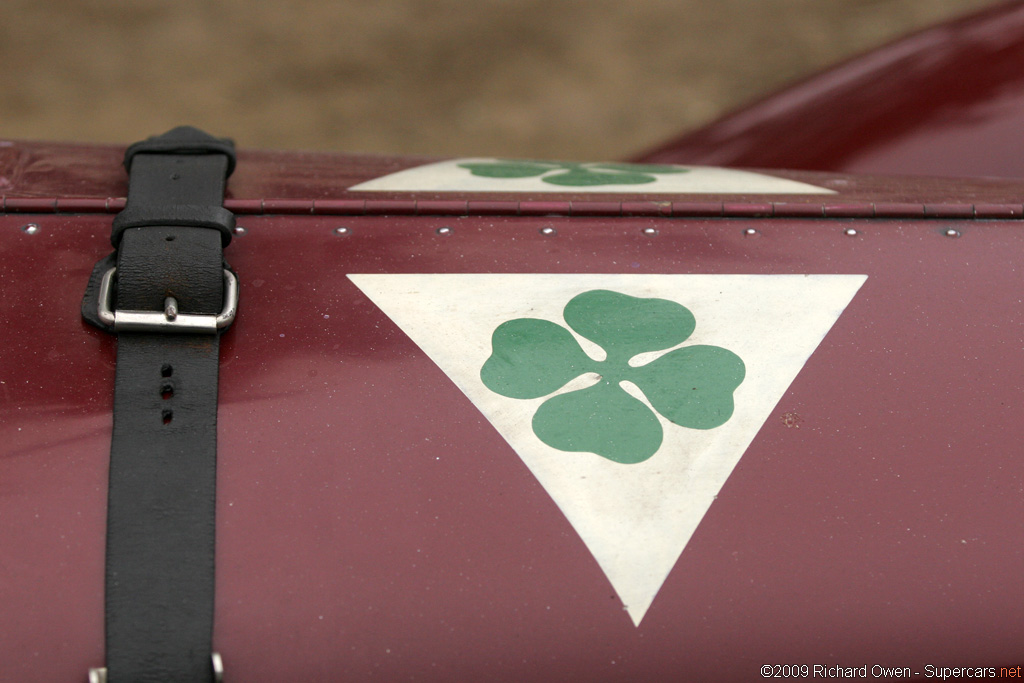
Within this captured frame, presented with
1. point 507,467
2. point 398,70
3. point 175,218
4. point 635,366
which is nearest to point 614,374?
point 635,366

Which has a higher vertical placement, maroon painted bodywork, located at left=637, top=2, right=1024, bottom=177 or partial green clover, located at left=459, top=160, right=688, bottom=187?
maroon painted bodywork, located at left=637, top=2, right=1024, bottom=177

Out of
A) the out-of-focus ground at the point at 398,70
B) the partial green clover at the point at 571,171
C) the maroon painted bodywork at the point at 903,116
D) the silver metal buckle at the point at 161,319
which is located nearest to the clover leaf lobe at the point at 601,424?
the silver metal buckle at the point at 161,319

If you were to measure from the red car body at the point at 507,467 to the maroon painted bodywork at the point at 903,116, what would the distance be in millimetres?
545

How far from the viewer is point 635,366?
103 centimetres

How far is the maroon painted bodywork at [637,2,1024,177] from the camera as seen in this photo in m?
1.72

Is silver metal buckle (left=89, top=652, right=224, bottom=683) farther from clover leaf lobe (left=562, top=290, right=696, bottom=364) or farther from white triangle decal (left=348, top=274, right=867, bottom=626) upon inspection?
clover leaf lobe (left=562, top=290, right=696, bottom=364)

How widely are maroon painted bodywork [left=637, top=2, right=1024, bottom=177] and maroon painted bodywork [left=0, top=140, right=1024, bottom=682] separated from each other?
67cm

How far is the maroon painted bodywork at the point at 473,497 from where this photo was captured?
0.88 m

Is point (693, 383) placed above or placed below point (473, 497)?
above

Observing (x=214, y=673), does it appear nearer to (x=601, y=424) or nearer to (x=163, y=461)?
(x=163, y=461)

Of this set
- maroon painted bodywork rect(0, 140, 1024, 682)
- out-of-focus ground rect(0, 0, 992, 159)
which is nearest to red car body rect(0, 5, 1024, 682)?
maroon painted bodywork rect(0, 140, 1024, 682)

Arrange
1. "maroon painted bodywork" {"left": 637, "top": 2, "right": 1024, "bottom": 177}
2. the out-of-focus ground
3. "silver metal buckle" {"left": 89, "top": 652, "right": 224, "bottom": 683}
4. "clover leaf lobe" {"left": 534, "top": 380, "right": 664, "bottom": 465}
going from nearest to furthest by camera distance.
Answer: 1. "silver metal buckle" {"left": 89, "top": 652, "right": 224, "bottom": 683}
2. "clover leaf lobe" {"left": 534, "top": 380, "right": 664, "bottom": 465}
3. "maroon painted bodywork" {"left": 637, "top": 2, "right": 1024, "bottom": 177}
4. the out-of-focus ground

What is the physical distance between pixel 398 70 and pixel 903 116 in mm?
2615
